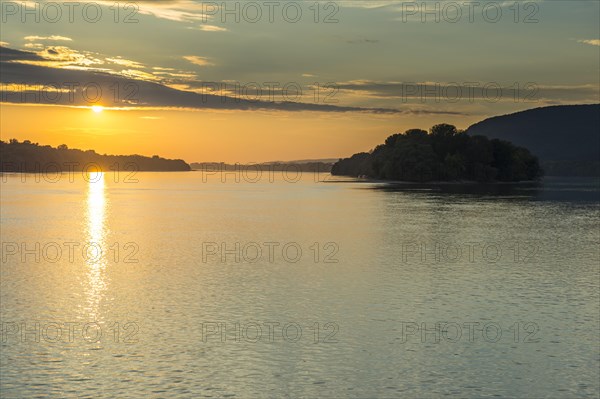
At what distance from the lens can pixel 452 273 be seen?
4631 centimetres

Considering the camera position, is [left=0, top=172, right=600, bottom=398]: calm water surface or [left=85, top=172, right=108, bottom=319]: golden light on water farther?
[left=85, top=172, right=108, bottom=319]: golden light on water

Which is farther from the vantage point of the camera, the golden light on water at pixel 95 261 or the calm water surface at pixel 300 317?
the golden light on water at pixel 95 261

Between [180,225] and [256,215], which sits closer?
[180,225]

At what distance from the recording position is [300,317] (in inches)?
1273

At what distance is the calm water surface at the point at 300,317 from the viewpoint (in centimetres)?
2284

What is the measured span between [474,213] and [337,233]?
125ft

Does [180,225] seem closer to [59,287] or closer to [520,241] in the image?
[520,241]

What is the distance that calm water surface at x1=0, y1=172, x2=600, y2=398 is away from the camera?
2284cm

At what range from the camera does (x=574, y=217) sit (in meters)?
100

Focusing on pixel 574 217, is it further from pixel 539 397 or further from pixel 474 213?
pixel 539 397

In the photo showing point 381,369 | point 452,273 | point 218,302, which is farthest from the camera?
point 452,273

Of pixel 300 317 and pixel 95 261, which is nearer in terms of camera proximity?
pixel 300 317

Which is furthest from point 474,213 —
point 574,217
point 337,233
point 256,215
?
point 337,233

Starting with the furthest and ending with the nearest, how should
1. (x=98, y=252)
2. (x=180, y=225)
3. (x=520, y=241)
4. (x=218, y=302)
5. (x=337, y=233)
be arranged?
(x=180, y=225) → (x=337, y=233) → (x=520, y=241) → (x=98, y=252) → (x=218, y=302)
